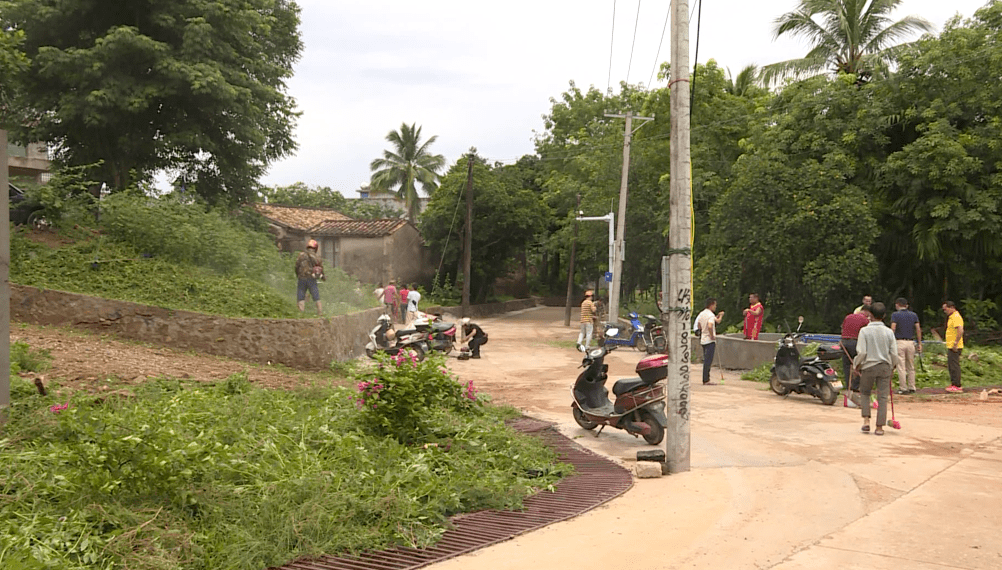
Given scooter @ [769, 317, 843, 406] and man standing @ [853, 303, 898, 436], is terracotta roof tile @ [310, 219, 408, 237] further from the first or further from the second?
man standing @ [853, 303, 898, 436]

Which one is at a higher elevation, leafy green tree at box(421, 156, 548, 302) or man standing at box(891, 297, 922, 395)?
leafy green tree at box(421, 156, 548, 302)

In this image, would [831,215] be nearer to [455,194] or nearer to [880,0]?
[880,0]

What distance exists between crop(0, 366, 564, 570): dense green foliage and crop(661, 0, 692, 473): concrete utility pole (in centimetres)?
154

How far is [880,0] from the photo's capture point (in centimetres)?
2711

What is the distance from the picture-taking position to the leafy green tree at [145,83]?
18.2 meters

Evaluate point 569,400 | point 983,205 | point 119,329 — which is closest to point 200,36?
point 119,329

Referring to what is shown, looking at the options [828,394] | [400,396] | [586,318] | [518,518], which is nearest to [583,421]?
[400,396]

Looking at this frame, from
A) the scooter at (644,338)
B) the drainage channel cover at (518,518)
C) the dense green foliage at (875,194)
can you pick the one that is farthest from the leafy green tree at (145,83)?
the drainage channel cover at (518,518)

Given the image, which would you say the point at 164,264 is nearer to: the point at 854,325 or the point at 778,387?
the point at 778,387

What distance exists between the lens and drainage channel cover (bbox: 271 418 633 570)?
534 centimetres

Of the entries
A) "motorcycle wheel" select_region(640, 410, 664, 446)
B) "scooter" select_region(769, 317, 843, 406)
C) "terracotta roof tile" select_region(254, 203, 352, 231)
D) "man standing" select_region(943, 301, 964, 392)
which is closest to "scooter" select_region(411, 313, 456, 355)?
"scooter" select_region(769, 317, 843, 406)

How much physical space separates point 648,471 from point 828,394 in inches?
252

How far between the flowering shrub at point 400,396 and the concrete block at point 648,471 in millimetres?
2243

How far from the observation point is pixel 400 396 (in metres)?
8.34
